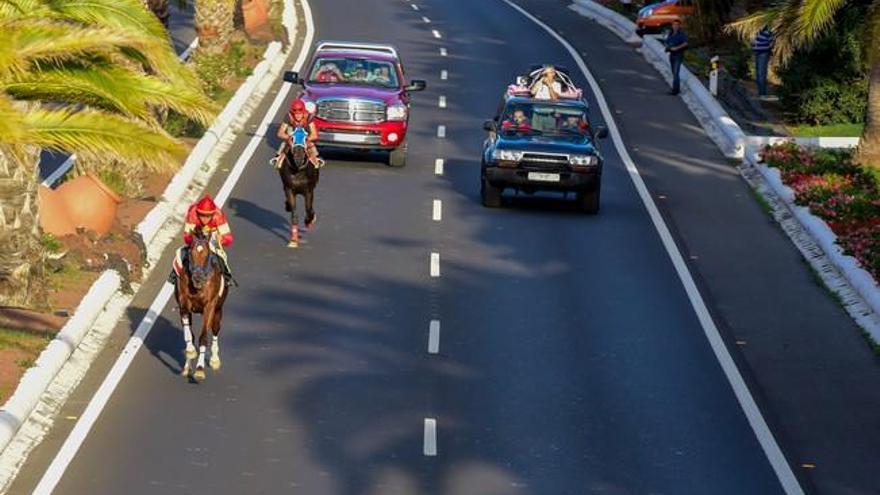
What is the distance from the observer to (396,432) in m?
20.1

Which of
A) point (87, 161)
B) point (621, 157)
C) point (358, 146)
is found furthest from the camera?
point (621, 157)

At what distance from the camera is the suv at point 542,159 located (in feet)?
108

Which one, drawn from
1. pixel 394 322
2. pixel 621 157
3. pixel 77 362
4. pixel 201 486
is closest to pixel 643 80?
pixel 621 157

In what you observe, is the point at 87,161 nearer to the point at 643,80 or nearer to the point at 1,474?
the point at 1,474

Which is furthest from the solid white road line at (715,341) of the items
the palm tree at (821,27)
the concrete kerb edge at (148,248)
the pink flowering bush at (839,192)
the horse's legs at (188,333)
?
the concrete kerb edge at (148,248)

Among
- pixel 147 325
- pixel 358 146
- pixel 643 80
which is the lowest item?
pixel 643 80

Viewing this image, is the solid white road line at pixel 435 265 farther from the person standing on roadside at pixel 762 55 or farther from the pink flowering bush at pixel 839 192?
the person standing on roadside at pixel 762 55

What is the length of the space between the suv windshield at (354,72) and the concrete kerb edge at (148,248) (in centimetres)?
223

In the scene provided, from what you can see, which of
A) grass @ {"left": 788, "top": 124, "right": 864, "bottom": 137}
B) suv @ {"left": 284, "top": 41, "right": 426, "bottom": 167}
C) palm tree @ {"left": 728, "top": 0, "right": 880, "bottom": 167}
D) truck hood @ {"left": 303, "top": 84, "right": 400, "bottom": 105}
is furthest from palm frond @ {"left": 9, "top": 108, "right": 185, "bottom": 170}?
grass @ {"left": 788, "top": 124, "right": 864, "bottom": 137}

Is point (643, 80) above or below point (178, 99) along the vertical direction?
below

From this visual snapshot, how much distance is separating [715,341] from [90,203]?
934 centimetres

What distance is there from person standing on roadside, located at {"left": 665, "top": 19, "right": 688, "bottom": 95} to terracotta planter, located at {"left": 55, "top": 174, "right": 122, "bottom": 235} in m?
21.2

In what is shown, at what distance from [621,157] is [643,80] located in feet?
37.5

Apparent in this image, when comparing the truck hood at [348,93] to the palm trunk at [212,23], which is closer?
the truck hood at [348,93]
